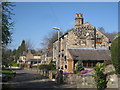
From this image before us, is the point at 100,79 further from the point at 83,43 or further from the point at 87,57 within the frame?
the point at 83,43

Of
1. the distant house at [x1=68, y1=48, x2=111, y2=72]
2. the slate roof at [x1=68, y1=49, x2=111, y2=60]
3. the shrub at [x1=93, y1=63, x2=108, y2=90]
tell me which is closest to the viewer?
the shrub at [x1=93, y1=63, x2=108, y2=90]

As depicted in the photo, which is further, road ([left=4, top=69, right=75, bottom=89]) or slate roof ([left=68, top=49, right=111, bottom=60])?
slate roof ([left=68, top=49, right=111, bottom=60])

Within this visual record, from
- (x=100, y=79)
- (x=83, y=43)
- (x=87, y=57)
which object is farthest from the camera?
(x=83, y=43)

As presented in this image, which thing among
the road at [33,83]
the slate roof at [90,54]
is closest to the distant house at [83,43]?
the slate roof at [90,54]

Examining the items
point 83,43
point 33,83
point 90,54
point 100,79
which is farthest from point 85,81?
point 83,43

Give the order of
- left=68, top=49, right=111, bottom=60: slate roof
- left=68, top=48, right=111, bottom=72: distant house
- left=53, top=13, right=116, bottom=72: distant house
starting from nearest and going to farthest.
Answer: left=68, top=48, right=111, bottom=72: distant house → left=68, top=49, right=111, bottom=60: slate roof → left=53, top=13, right=116, bottom=72: distant house

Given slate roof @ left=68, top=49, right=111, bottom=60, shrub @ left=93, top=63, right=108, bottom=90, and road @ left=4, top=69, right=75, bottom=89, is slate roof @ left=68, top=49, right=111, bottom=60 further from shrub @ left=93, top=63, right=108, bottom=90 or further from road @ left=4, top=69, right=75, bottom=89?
shrub @ left=93, top=63, right=108, bottom=90

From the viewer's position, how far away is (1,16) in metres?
13.9

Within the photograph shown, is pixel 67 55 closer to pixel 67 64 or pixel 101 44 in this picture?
pixel 67 64

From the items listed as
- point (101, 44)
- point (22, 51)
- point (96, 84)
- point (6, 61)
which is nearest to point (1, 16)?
point (6, 61)

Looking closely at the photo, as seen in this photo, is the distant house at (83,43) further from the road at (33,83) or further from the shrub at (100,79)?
the shrub at (100,79)

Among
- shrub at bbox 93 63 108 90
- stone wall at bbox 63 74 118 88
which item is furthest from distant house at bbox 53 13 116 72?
shrub at bbox 93 63 108 90

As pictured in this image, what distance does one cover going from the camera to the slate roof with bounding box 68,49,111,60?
31475mm

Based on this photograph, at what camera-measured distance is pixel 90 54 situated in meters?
32.7
